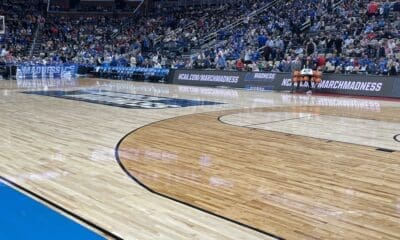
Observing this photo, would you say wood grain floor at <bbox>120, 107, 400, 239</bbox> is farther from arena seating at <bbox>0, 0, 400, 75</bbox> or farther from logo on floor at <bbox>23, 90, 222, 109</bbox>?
arena seating at <bbox>0, 0, 400, 75</bbox>

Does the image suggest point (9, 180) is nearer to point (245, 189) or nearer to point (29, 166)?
point (29, 166)

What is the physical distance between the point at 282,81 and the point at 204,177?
42.0 feet

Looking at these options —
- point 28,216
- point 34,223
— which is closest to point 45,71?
point 28,216

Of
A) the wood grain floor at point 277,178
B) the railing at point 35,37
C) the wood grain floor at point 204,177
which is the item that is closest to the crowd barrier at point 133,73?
the railing at point 35,37

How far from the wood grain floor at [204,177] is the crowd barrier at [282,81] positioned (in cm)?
783

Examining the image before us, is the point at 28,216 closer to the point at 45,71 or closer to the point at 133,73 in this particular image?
the point at 133,73

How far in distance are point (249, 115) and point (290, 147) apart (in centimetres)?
366

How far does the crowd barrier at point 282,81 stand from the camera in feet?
49.3

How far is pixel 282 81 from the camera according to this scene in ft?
57.5

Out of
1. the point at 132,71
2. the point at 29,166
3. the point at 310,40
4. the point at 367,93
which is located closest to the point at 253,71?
the point at 310,40

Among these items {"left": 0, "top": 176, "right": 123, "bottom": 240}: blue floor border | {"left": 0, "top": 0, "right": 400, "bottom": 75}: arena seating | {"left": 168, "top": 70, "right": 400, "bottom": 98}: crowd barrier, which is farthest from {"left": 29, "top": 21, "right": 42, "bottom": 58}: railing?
{"left": 0, "top": 176, "right": 123, "bottom": 240}: blue floor border

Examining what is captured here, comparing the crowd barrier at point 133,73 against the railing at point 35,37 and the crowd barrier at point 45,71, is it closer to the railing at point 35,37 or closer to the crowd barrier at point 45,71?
the crowd barrier at point 45,71

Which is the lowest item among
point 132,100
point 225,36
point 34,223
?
point 34,223

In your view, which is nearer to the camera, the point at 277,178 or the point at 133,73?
the point at 277,178
